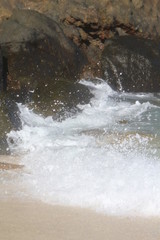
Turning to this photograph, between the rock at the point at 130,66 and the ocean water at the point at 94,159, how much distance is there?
8.23 ft

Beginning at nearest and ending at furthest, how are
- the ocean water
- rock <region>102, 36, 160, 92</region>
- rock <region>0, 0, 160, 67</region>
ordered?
the ocean water < rock <region>102, 36, 160, 92</region> < rock <region>0, 0, 160, 67</region>

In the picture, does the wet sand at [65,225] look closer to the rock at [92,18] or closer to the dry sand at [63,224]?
the dry sand at [63,224]

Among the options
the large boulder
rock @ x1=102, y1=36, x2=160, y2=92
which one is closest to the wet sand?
the large boulder

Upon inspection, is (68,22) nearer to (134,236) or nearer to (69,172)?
(69,172)

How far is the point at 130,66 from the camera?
11.2m

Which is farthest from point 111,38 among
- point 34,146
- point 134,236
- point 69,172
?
point 134,236

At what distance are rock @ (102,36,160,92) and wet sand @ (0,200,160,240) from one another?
24.2 ft

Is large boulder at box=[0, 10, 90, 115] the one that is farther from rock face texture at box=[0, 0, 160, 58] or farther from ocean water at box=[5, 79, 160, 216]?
rock face texture at box=[0, 0, 160, 58]

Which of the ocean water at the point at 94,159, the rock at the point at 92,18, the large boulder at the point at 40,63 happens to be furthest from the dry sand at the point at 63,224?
the rock at the point at 92,18

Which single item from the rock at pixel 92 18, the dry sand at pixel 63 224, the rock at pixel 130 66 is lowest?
the rock at pixel 130 66

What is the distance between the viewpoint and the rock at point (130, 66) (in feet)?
36.3

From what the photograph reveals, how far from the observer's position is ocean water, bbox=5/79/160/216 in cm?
396

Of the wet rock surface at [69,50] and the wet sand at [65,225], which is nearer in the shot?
the wet sand at [65,225]

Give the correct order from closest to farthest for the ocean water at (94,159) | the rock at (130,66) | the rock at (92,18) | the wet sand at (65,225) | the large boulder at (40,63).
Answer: the wet sand at (65,225) → the ocean water at (94,159) → the large boulder at (40,63) → the rock at (130,66) → the rock at (92,18)
